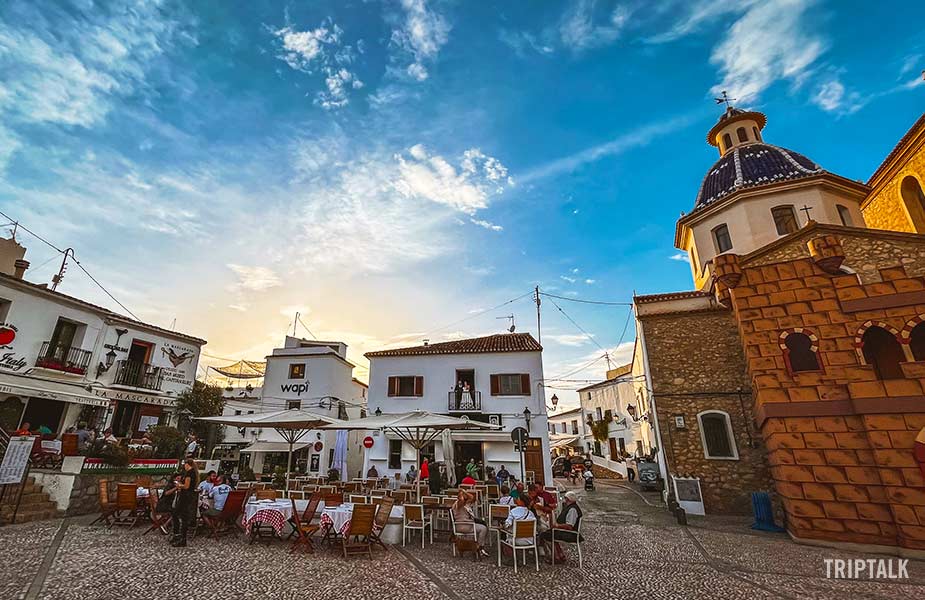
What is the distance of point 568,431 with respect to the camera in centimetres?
5175

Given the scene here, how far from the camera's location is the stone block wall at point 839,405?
28.0ft

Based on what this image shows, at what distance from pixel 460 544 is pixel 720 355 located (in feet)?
38.9

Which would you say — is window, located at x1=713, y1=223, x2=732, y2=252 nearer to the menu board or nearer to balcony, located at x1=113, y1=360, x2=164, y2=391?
the menu board

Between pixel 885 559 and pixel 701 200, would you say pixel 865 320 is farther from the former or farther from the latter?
pixel 701 200

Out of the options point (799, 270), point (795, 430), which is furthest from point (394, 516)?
point (799, 270)

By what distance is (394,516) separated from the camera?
28.5 feet

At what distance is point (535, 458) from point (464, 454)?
3381 mm

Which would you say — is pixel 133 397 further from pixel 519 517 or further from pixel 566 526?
pixel 566 526

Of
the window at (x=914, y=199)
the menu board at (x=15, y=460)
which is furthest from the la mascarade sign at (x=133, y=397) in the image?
the window at (x=914, y=199)

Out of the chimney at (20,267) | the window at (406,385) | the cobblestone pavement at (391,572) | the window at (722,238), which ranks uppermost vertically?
the window at (722,238)

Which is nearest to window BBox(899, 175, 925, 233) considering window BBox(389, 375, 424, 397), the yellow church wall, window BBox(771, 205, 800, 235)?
the yellow church wall

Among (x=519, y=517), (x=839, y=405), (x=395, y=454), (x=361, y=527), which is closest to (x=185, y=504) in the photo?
(x=361, y=527)

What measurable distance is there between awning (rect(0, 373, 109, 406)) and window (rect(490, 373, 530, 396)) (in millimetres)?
15349

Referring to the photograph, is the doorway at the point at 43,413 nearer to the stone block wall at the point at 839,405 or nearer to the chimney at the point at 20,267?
the chimney at the point at 20,267
